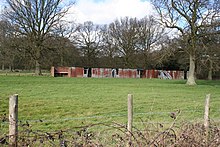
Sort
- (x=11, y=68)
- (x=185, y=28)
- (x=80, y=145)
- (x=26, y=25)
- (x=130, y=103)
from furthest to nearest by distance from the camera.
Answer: (x=11, y=68), (x=26, y=25), (x=185, y=28), (x=130, y=103), (x=80, y=145)

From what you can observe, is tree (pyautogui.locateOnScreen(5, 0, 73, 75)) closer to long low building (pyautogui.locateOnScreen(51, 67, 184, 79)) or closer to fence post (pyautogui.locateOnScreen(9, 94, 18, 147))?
long low building (pyautogui.locateOnScreen(51, 67, 184, 79))

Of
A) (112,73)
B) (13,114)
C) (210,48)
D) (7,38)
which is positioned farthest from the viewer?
(112,73)

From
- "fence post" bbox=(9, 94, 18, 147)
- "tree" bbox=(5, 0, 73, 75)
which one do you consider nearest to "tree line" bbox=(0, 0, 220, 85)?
"tree" bbox=(5, 0, 73, 75)

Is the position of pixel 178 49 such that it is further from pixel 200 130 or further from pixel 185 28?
pixel 200 130

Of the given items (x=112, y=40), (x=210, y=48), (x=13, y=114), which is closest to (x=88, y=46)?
(x=112, y=40)

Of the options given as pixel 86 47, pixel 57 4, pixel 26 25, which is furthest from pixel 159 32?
pixel 26 25

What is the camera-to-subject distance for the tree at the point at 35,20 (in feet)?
128

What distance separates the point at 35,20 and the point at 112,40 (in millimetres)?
20759

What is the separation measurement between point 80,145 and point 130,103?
1.32 meters

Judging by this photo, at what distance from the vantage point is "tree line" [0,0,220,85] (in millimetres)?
30828

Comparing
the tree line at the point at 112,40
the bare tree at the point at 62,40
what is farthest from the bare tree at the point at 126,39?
the bare tree at the point at 62,40

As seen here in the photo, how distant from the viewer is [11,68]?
5147cm

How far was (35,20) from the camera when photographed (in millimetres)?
40688

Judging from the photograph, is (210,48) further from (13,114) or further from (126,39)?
(13,114)
